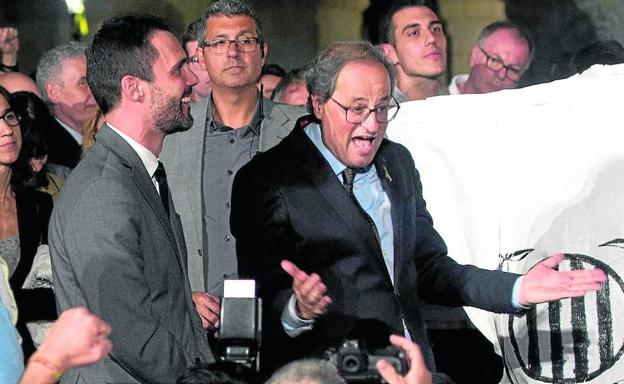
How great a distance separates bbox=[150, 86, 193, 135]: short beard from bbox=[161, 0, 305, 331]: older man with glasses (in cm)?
91

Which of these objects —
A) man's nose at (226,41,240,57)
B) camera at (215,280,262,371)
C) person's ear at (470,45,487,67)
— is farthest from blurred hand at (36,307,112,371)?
person's ear at (470,45,487,67)

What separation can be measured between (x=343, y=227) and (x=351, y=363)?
1089mm

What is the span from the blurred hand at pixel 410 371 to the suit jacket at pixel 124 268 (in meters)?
0.80

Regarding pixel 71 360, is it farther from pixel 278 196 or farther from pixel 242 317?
pixel 278 196

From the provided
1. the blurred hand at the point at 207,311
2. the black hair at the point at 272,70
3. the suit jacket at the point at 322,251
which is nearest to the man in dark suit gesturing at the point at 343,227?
the suit jacket at the point at 322,251

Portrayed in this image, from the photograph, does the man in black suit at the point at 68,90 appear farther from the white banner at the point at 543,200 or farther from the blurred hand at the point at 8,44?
the white banner at the point at 543,200

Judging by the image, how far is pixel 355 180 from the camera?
17.0 ft

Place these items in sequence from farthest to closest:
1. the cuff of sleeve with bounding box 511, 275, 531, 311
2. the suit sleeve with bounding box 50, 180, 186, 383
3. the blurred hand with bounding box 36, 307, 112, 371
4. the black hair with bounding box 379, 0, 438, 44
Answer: the black hair with bounding box 379, 0, 438, 44
the cuff of sleeve with bounding box 511, 275, 531, 311
the suit sleeve with bounding box 50, 180, 186, 383
the blurred hand with bounding box 36, 307, 112, 371

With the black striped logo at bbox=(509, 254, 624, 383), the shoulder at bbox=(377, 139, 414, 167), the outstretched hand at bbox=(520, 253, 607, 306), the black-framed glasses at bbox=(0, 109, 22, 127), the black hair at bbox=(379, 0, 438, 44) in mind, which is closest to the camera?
the outstretched hand at bbox=(520, 253, 607, 306)

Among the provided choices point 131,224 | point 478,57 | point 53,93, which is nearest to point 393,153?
point 131,224

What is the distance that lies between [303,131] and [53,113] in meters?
2.97

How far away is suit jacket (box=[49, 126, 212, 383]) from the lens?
175 inches

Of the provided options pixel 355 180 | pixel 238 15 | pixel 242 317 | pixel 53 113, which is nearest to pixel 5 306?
pixel 242 317

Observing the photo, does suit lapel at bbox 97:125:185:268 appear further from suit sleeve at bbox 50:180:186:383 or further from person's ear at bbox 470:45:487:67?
person's ear at bbox 470:45:487:67
